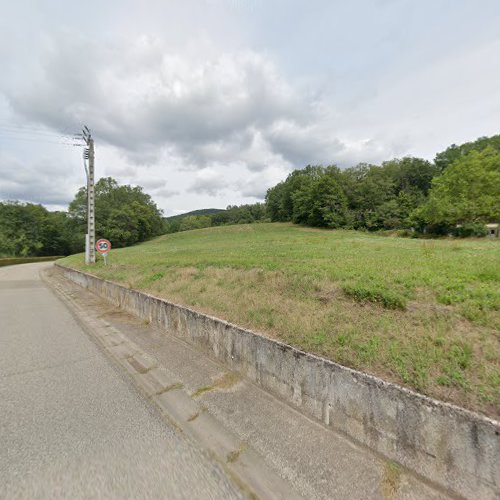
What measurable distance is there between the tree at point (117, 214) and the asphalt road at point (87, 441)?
4716 centimetres

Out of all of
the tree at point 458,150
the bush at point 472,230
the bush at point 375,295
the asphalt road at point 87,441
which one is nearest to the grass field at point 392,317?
the bush at point 375,295

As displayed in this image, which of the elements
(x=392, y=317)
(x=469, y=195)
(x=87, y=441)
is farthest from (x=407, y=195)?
(x=87, y=441)

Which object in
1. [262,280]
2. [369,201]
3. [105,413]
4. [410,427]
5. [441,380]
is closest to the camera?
[410,427]

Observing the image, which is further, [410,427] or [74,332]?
[74,332]

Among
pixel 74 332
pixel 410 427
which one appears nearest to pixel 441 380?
pixel 410 427

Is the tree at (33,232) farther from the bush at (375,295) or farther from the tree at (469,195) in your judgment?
the tree at (469,195)

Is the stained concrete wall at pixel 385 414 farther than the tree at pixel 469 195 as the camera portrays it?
No

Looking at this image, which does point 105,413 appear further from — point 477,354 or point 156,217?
point 156,217

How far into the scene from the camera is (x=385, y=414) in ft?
7.63

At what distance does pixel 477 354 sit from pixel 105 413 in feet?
13.4

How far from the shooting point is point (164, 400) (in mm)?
3465

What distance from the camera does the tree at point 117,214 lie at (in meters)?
46.8

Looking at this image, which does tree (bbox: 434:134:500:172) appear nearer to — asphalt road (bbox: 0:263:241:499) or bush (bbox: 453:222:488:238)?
bush (bbox: 453:222:488:238)

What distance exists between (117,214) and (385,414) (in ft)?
172
